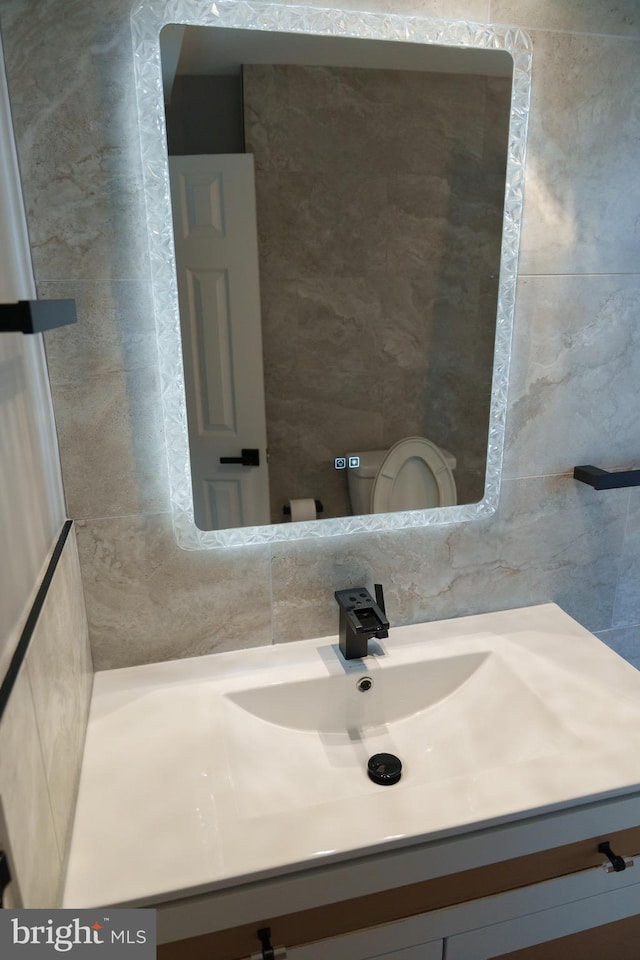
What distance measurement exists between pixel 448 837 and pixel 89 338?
37.4 inches

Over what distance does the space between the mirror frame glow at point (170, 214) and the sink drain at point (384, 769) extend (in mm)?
422

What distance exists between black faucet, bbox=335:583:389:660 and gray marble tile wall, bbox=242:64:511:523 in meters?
0.17

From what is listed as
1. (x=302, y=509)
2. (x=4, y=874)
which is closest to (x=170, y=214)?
(x=302, y=509)

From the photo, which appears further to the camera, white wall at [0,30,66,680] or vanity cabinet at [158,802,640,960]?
vanity cabinet at [158,802,640,960]

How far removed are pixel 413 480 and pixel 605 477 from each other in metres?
0.41

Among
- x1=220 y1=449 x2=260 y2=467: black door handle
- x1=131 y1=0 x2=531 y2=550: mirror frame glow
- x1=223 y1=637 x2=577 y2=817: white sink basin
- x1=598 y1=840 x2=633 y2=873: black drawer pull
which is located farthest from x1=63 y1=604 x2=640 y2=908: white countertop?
x1=220 y1=449 x2=260 y2=467: black door handle

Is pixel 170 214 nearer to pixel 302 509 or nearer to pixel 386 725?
pixel 302 509

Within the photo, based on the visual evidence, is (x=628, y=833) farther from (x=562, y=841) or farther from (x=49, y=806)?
(x=49, y=806)

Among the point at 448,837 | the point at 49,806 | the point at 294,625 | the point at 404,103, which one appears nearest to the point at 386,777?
the point at 448,837

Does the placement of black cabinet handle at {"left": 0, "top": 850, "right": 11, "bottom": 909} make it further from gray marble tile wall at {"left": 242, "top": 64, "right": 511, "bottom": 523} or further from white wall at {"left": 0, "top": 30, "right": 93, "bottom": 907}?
gray marble tile wall at {"left": 242, "top": 64, "right": 511, "bottom": 523}

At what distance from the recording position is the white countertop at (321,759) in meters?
0.82

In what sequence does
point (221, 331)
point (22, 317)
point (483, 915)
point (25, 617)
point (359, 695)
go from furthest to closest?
point (359, 695) < point (221, 331) < point (483, 915) < point (25, 617) < point (22, 317)

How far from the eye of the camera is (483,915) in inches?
37.5

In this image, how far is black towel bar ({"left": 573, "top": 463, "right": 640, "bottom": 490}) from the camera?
1305 millimetres
